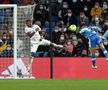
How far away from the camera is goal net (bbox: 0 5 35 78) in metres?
17.6

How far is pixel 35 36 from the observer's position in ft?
61.5

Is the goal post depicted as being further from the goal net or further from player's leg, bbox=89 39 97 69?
player's leg, bbox=89 39 97 69

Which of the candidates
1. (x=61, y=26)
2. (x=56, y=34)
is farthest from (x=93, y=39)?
(x=61, y=26)

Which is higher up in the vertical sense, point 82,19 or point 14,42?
point 82,19

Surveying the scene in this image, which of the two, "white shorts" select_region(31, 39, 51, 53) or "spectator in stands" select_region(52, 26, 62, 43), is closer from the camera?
"white shorts" select_region(31, 39, 51, 53)

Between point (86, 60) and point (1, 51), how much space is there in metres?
2.88

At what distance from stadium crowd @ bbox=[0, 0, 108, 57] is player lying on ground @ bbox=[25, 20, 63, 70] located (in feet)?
0.88

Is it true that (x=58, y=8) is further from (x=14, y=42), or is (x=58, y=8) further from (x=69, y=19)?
(x=14, y=42)

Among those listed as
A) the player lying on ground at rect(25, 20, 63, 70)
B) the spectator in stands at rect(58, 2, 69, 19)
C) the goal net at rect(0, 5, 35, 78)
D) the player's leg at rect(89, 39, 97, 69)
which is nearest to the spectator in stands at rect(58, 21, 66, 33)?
the spectator in stands at rect(58, 2, 69, 19)

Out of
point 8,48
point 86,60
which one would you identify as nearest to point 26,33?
Answer: point 8,48

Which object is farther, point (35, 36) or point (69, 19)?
point (69, 19)

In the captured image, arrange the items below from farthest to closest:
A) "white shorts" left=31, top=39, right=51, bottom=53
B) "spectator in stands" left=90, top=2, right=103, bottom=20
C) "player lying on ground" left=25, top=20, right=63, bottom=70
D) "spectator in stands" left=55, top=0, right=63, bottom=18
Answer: "spectator in stands" left=90, top=2, right=103, bottom=20, "spectator in stands" left=55, top=0, right=63, bottom=18, "white shorts" left=31, top=39, right=51, bottom=53, "player lying on ground" left=25, top=20, right=63, bottom=70

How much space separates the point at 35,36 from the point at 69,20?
231 centimetres

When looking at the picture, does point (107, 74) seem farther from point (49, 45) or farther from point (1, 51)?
point (1, 51)
